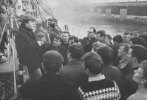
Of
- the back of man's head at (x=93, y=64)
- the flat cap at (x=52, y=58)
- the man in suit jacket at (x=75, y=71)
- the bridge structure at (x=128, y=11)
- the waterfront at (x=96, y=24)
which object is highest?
the flat cap at (x=52, y=58)

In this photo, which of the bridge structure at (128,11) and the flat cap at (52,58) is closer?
the flat cap at (52,58)

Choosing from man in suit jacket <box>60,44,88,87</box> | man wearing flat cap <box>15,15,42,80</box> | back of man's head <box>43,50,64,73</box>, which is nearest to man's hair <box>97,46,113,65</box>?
man in suit jacket <box>60,44,88,87</box>

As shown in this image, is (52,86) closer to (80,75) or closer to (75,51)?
(80,75)

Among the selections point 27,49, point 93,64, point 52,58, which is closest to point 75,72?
point 93,64

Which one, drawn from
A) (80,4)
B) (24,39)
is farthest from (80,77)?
(80,4)

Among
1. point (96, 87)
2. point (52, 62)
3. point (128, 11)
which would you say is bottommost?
point (128, 11)

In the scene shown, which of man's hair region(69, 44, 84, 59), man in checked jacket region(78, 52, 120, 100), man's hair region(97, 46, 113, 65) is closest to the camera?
man in checked jacket region(78, 52, 120, 100)

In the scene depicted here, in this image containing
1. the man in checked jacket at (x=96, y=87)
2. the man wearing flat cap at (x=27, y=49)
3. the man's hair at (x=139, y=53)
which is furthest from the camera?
the man wearing flat cap at (x=27, y=49)

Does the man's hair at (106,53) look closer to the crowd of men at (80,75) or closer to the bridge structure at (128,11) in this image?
the crowd of men at (80,75)

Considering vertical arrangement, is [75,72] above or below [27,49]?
below

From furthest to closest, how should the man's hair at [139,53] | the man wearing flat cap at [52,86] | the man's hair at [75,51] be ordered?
1. the man's hair at [75,51]
2. the man's hair at [139,53]
3. the man wearing flat cap at [52,86]

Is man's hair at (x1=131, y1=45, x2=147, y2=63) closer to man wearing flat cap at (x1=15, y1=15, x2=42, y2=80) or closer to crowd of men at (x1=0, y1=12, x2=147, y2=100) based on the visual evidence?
crowd of men at (x1=0, y1=12, x2=147, y2=100)

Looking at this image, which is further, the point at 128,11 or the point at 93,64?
the point at 128,11

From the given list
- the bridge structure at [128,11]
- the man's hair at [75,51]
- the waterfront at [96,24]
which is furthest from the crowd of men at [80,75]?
the bridge structure at [128,11]
